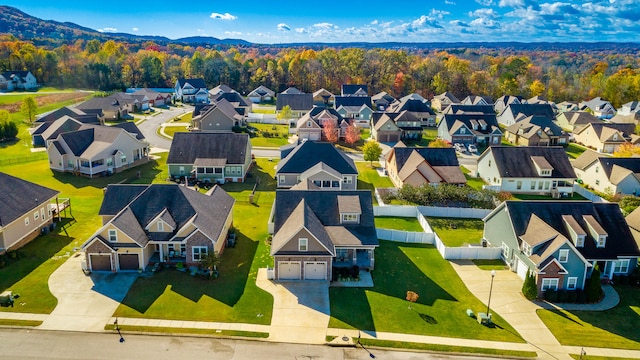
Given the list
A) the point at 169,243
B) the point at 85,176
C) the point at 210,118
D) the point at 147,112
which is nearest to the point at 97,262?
the point at 169,243

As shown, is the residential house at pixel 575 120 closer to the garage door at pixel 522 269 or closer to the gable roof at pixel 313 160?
the gable roof at pixel 313 160

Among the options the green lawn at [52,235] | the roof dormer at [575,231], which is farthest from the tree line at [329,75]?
the roof dormer at [575,231]

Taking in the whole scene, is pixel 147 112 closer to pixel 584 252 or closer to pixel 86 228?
pixel 86 228

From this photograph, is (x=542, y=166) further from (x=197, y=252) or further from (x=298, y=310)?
(x=197, y=252)

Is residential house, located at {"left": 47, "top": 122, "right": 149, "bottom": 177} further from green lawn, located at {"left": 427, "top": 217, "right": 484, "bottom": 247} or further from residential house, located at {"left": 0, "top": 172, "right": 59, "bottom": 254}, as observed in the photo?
green lawn, located at {"left": 427, "top": 217, "right": 484, "bottom": 247}

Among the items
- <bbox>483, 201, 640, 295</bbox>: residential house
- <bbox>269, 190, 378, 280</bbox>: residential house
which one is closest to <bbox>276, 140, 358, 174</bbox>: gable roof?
<bbox>269, 190, 378, 280</bbox>: residential house

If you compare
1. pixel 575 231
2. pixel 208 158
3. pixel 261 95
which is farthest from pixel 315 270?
pixel 261 95
